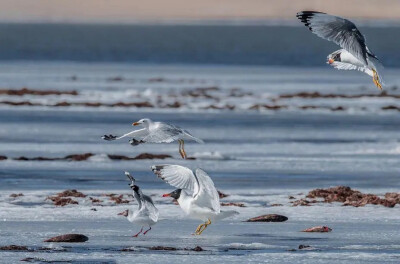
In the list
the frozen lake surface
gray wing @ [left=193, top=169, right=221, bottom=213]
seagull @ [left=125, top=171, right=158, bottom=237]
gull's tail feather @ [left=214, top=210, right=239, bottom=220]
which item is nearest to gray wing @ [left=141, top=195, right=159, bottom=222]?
seagull @ [left=125, top=171, right=158, bottom=237]

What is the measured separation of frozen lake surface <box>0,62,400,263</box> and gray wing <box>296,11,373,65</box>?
177 cm

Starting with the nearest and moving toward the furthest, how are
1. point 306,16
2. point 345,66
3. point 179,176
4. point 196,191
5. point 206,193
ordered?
point 206,193
point 196,191
point 179,176
point 306,16
point 345,66

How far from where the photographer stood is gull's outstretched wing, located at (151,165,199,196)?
11.7 meters

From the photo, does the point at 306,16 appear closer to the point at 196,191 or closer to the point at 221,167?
the point at 196,191

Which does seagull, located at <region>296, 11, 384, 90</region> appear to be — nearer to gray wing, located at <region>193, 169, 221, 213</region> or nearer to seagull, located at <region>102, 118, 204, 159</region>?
seagull, located at <region>102, 118, 204, 159</region>

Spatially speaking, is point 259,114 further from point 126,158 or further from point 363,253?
point 363,253

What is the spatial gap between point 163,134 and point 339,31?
200 cm

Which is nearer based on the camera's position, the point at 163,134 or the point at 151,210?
the point at 151,210

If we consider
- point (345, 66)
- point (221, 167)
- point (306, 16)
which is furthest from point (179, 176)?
point (221, 167)

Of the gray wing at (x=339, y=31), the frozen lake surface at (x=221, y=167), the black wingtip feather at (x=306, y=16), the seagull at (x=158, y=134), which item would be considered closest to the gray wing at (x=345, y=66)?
the gray wing at (x=339, y=31)

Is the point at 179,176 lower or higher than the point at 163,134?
lower

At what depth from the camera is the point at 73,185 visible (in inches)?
608

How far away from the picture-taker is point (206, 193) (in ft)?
37.9

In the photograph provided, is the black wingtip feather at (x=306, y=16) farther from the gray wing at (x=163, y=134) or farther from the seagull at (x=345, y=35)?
the gray wing at (x=163, y=134)
